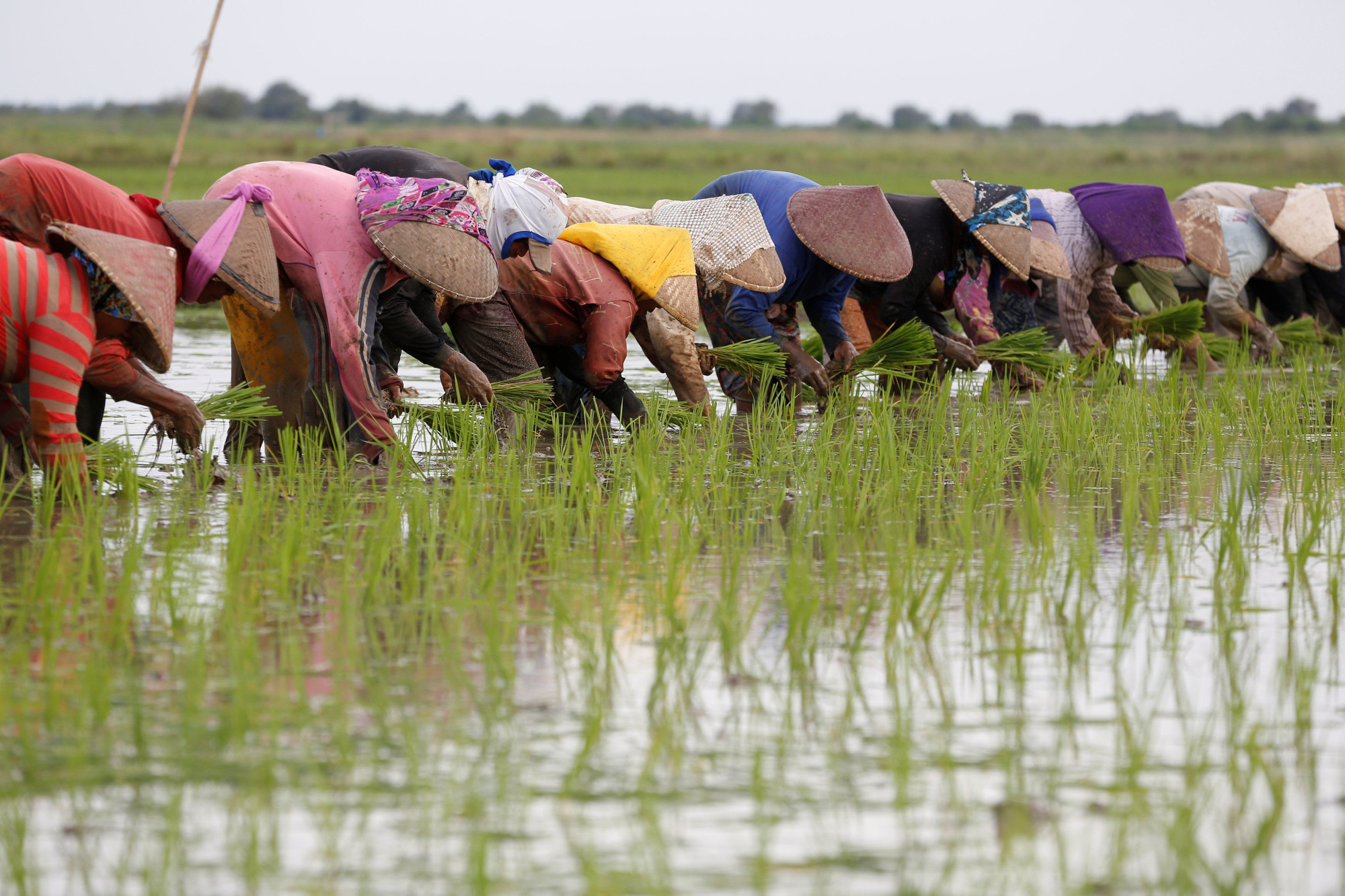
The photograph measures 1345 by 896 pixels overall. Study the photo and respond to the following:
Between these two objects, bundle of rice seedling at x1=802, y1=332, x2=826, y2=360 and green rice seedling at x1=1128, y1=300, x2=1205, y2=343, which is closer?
bundle of rice seedling at x1=802, y1=332, x2=826, y2=360

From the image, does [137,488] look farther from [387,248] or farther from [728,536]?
[728,536]

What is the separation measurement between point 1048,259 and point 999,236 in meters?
0.52

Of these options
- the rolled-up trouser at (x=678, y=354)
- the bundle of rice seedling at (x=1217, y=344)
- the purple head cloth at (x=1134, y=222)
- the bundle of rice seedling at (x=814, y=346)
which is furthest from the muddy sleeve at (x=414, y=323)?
the bundle of rice seedling at (x=1217, y=344)

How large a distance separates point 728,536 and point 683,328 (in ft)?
7.01

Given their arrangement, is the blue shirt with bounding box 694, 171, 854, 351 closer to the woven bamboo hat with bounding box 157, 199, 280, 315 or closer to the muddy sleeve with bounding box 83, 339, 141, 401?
the woven bamboo hat with bounding box 157, 199, 280, 315

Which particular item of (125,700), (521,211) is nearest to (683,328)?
(521,211)

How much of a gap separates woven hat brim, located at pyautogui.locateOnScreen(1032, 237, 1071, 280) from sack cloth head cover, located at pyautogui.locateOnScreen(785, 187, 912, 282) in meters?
1.05

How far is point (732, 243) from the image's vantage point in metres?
6.03

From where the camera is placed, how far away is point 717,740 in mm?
2297

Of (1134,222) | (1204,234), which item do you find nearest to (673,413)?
(1134,222)

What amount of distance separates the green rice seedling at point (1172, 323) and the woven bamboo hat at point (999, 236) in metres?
1.45

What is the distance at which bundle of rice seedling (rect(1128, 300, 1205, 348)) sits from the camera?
7.95 meters

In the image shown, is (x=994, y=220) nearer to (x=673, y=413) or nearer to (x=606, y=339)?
(x=673, y=413)

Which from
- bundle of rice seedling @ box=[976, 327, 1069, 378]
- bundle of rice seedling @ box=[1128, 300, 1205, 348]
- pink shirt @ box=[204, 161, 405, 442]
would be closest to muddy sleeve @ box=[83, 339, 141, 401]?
pink shirt @ box=[204, 161, 405, 442]
